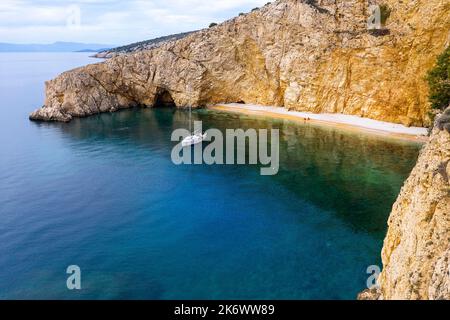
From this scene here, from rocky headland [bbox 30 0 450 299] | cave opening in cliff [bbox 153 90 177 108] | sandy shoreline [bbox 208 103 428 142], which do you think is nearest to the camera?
sandy shoreline [bbox 208 103 428 142]

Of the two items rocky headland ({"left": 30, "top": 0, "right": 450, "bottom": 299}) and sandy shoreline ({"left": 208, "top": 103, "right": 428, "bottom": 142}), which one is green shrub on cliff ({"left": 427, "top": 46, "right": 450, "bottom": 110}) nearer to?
rocky headland ({"left": 30, "top": 0, "right": 450, "bottom": 299})

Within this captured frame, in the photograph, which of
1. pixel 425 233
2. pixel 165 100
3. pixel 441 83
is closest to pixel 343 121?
pixel 441 83

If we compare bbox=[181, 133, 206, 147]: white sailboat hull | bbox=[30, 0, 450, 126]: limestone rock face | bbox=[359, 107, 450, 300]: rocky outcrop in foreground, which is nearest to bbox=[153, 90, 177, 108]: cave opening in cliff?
bbox=[30, 0, 450, 126]: limestone rock face

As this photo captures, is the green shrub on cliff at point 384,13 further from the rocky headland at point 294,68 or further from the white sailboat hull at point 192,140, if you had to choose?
the white sailboat hull at point 192,140

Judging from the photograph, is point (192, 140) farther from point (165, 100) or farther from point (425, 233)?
point (425, 233)

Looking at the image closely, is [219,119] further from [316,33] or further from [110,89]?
[110,89]

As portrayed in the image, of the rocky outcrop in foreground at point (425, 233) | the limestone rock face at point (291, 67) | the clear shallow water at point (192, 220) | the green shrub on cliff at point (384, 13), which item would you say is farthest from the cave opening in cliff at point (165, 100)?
the rocky outcrop in foreground at point (425, 233)

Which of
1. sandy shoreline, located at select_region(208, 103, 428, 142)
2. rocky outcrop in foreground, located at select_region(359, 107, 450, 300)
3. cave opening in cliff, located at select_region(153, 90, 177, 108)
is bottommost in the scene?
rocky outcrop in foreground, located at select_region(359, 107, 450, 300)
